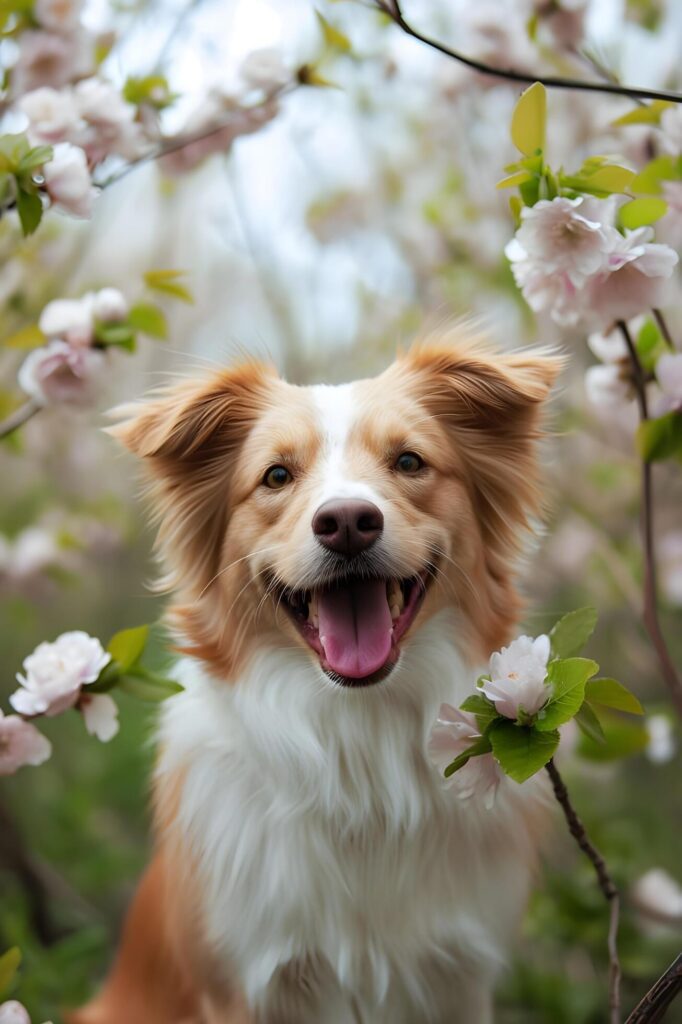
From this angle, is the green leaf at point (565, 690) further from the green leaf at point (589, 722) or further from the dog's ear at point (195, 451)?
the dog's ear at point (195, 451)

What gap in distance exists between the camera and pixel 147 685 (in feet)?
4.98

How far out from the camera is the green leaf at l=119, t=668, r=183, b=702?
1507mm

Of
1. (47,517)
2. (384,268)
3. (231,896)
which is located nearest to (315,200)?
(384,268)

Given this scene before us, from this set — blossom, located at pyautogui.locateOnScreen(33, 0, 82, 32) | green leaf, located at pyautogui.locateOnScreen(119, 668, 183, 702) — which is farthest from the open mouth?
blossom, located at pyautogui.locateOnScreen(33, 0, 82, 32)

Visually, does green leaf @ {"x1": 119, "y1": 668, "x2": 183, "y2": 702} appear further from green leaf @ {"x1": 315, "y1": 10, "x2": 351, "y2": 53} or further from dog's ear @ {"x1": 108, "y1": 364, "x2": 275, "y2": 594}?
green leaf @ {"x1": 315, "y1": 10, "x2": 351, "y2": 53}

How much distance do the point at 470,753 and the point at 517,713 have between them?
3.3 inches

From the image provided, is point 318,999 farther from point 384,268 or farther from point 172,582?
point 384,268

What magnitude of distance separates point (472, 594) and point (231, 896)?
0.73m

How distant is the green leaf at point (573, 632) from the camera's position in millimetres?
1321

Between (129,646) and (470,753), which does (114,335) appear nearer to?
(129,646)

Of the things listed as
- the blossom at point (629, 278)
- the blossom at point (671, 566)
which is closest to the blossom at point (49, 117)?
the blossom at point (629, 278)

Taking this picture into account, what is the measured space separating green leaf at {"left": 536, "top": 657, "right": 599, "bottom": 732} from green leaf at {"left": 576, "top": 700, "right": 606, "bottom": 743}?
0.12 meters

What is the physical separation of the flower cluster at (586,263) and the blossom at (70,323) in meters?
0.79

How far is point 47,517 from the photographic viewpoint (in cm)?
323
